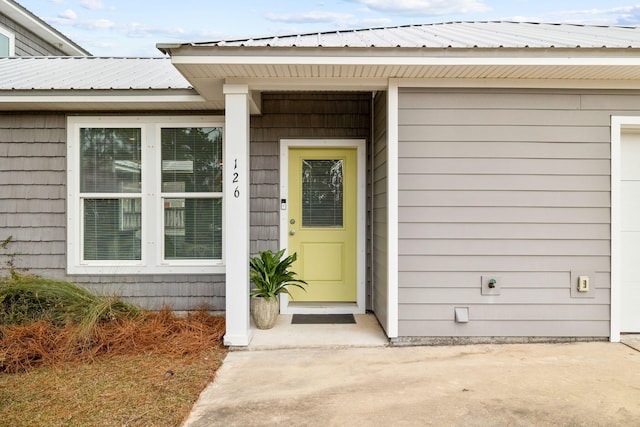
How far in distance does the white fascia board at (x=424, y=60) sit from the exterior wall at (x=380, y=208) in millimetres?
643

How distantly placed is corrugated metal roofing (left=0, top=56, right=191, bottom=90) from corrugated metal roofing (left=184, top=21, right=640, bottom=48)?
4.56 feet

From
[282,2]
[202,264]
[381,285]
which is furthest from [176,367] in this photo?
[282,2]

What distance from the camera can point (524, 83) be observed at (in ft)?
12.3

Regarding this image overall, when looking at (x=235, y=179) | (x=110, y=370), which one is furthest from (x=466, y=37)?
(x=110, y=370)

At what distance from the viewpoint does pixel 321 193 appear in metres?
4.94

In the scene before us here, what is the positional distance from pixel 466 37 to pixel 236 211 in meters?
2.64

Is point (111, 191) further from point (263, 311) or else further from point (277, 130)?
point (263, 311)

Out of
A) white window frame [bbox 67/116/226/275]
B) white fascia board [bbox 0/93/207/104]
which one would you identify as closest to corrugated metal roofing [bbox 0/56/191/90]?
white fascia board [bbox 0/93/207/104]

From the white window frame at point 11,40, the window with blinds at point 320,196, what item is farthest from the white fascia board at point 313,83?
the white window frame at point 11,40

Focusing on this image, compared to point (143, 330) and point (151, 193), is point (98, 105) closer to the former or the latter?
point (151, 193)

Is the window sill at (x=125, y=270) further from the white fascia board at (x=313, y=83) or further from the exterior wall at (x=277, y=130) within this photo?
the white fascia board at (x=313, y=83)

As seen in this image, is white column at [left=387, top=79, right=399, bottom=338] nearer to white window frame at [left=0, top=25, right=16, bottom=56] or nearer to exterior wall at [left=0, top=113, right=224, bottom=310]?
exterior wall at [left=0, top=113, right=224, bottom=310]

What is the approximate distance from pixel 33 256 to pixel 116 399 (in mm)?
2761

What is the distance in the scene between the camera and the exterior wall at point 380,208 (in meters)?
Result: 4.04
